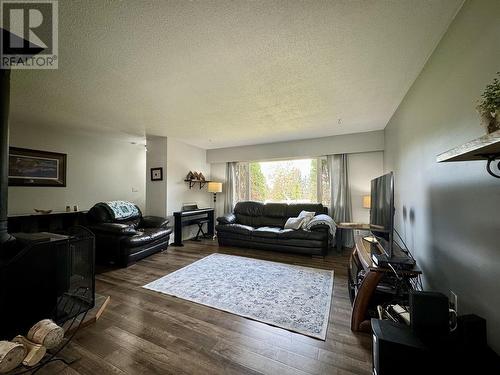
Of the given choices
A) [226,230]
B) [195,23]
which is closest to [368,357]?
[195,23]

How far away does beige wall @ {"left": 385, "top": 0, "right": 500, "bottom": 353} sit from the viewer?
1088 millimetres

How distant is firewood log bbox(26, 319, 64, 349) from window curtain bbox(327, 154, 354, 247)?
A: 4419 millimetres

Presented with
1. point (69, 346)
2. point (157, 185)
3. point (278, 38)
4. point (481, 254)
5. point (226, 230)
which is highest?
point (278, 38)

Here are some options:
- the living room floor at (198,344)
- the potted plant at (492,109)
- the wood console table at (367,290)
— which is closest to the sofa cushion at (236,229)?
the living room floor at (198,344)

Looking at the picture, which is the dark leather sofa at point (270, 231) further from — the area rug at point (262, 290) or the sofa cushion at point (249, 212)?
the area rug at point (262, 290)

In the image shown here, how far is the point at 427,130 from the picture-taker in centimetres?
187

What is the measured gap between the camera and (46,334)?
1.34 metres

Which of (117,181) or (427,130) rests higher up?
(427,130)

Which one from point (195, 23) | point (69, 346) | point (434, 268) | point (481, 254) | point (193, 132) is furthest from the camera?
point (193, 132)

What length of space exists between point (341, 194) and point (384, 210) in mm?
2496

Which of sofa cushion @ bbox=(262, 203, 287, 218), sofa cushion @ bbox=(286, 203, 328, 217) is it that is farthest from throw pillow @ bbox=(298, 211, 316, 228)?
sofa cushion @ bbox=(262, 203, 287, 218)

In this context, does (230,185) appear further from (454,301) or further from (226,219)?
(454,301)

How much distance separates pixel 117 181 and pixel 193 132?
8.44ft

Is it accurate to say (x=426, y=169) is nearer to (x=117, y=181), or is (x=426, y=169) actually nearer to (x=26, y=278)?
(x=26, y=278)
